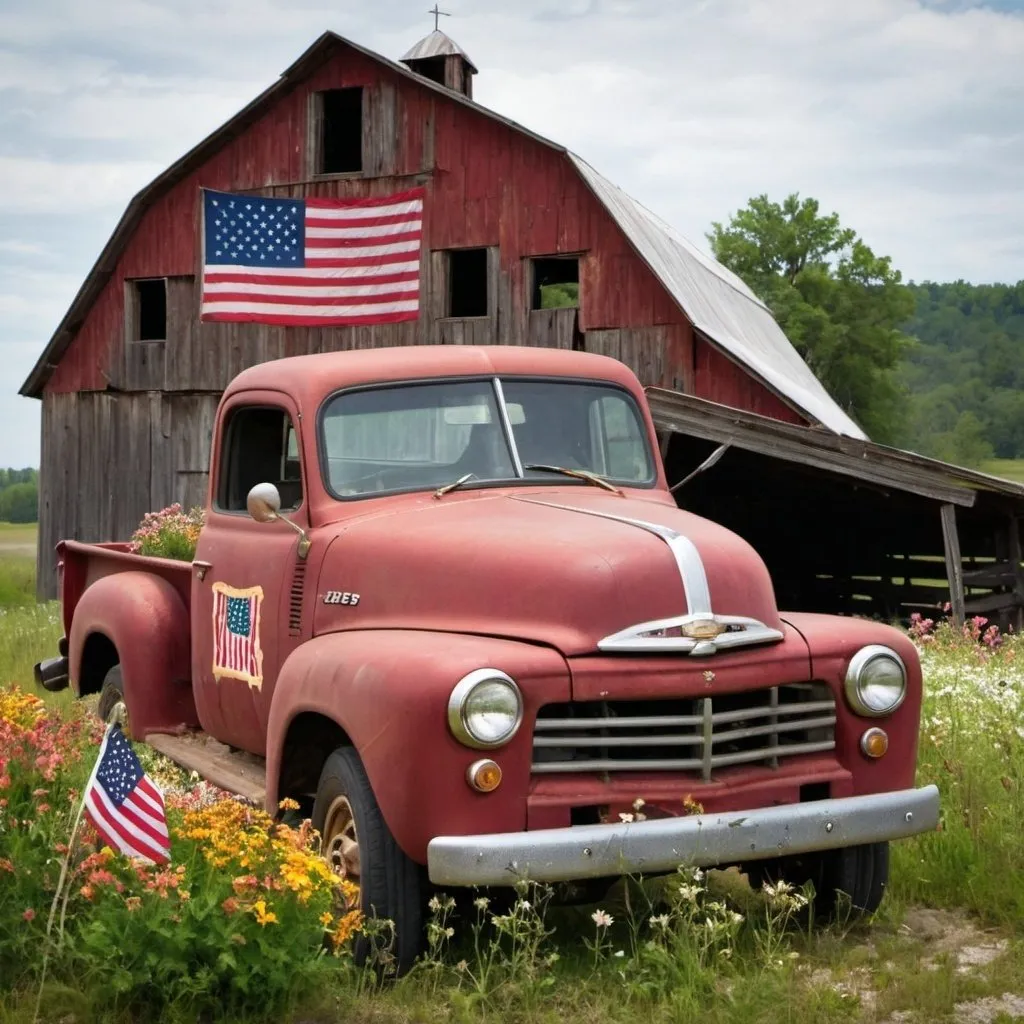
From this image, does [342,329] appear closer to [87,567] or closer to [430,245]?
[430,245]

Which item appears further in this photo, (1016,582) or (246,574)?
(1016,582)

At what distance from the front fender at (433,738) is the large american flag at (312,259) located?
615 inches

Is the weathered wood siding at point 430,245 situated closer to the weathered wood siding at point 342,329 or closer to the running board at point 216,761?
the weathered wood siding at point 342,329

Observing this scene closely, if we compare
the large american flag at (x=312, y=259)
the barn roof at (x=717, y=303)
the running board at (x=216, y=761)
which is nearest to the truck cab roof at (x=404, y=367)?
the running board at (x=216, y=761)

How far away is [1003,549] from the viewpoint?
1591 cm

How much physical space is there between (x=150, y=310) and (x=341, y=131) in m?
4.31

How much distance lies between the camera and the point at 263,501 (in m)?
5.23

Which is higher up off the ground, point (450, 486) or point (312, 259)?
point (312, 259)

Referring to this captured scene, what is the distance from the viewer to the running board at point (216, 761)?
557cm

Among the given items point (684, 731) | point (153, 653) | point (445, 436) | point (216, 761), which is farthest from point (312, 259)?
point (684, 731)

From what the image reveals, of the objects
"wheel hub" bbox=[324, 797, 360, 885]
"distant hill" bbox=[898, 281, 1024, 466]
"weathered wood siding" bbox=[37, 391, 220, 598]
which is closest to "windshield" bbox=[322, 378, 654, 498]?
"wheel hub" bbox=[324, 797, 360, 885]

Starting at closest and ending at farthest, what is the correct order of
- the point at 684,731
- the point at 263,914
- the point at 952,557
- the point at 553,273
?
the point at 263,914, the point at 684,731, the point at 952,557, the point at 553,273

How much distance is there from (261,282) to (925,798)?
16502 millimetres

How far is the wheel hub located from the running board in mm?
782
